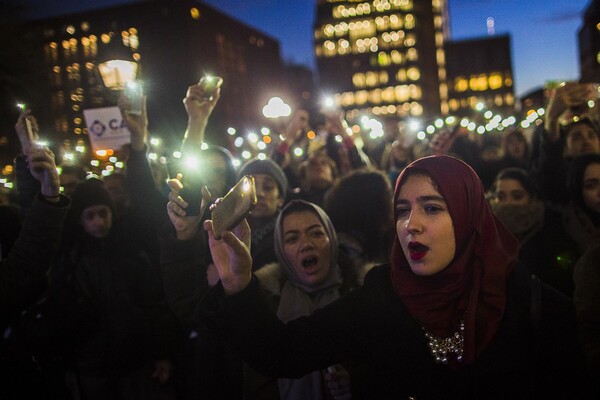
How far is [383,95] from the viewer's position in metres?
120

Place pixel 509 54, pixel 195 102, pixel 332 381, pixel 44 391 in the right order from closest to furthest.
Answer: pixel 332 381 < pixel 44 391 < pixel 195 102 < pixel 509 54

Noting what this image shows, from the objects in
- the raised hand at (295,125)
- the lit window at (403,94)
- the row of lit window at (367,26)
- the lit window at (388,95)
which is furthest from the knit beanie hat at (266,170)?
the row of lit window at (367,26)

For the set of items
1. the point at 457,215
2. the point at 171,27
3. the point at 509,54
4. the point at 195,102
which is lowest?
the point at 457,215

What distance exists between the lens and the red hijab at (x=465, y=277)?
2.03m

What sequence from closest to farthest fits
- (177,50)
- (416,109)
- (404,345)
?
(404,345) < (177,50) < (416,109)

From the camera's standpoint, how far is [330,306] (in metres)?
2.33

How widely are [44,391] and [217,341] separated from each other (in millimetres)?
1021

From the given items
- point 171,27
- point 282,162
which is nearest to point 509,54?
point 171,27

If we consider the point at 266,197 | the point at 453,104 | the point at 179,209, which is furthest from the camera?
the point at 453,104

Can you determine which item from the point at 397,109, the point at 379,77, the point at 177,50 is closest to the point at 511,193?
the point at 177,50

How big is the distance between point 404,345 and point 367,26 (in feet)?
417

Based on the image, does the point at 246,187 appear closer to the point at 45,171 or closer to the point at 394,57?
the point at 45,171

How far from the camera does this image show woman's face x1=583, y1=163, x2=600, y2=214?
152 inches

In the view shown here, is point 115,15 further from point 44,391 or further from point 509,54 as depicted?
point 509,54
